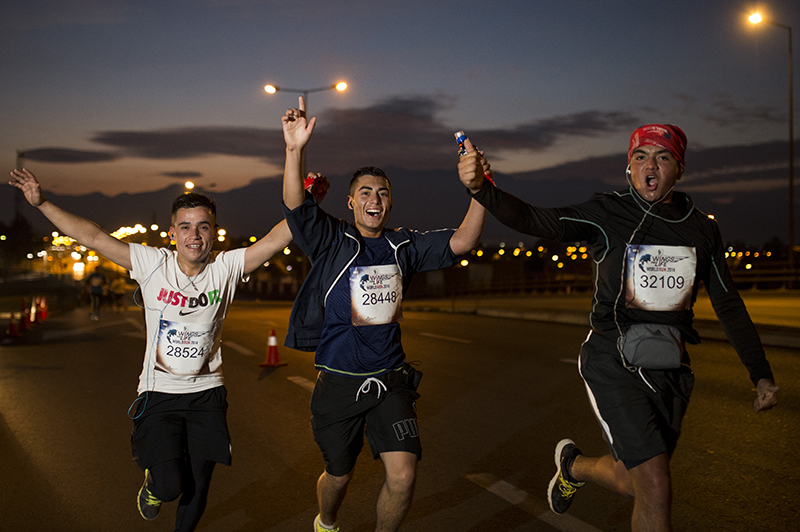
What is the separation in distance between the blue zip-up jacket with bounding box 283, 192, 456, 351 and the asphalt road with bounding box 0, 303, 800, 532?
4.37 feet

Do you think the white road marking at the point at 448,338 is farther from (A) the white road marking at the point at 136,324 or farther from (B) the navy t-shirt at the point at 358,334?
(B) the navy t-shirt at the point at 358,334

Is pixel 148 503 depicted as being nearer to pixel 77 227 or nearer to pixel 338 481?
pixel 338 481

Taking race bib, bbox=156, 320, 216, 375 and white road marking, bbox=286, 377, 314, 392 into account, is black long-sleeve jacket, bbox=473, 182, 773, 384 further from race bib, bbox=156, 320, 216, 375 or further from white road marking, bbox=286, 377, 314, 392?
white road marking, bbox=286, 377, 314, 392

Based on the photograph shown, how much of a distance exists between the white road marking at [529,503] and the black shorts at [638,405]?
0.93 m

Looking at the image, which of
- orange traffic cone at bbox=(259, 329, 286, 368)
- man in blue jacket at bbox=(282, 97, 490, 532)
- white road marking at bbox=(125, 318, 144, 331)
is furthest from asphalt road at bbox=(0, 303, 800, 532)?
white road marking at bbox=(125, 318, 144, 331)

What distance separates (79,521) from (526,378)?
626 centimetres

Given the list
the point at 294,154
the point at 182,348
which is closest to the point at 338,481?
the point at 182,348

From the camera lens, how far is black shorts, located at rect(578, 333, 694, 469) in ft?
10.2

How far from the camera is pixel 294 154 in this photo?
11.2 ft

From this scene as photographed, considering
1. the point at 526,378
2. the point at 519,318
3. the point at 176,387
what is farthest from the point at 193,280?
the point at 519,318

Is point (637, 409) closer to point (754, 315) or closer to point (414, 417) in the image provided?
point (414, 417)

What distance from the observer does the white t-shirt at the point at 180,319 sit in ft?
11.9

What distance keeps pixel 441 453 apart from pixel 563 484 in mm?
1794

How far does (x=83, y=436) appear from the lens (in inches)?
254
